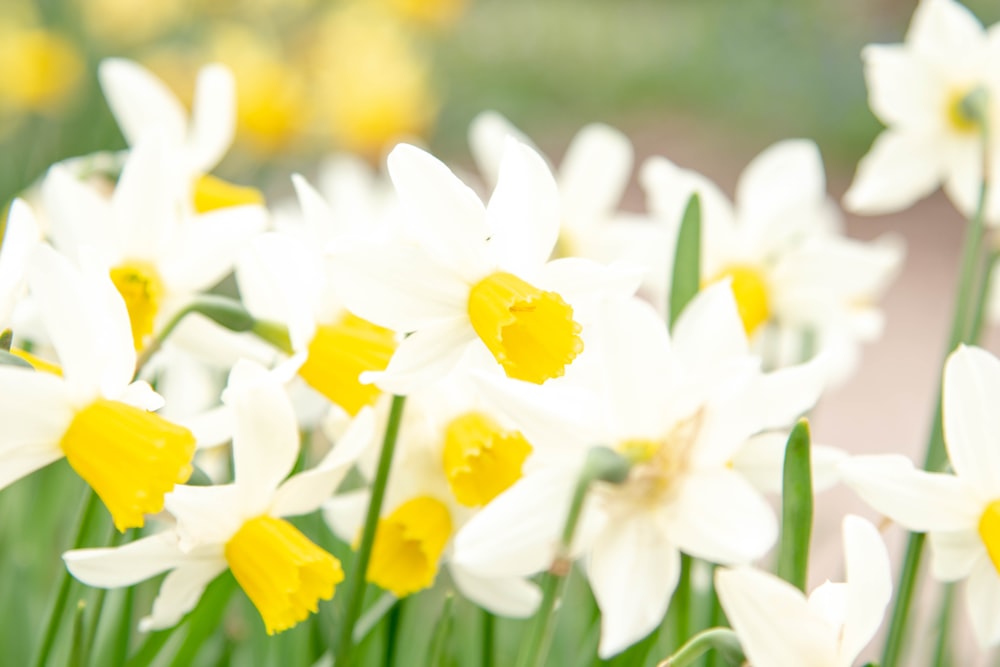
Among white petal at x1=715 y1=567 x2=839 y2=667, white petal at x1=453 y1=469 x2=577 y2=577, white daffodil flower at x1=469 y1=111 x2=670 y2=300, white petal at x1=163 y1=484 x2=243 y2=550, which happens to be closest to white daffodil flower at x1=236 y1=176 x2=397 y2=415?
white petal at x1=163 y1=484 x2=243 y2=550

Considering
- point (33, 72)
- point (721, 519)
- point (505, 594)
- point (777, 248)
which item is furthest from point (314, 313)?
point (33, 72)

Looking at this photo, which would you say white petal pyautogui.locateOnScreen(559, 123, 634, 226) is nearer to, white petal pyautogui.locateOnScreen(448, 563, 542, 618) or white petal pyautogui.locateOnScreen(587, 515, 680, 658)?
white petal pyautogui.locateOnScreen(448, 563, 542, 618)

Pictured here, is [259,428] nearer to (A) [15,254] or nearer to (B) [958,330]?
(A) [15,254]

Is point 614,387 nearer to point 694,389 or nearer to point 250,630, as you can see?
point 694,389

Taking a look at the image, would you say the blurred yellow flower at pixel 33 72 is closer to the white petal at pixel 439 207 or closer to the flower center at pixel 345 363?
the flower center at pixel 345 363

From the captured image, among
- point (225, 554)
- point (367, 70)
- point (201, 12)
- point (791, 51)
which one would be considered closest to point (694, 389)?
point (225, 554)

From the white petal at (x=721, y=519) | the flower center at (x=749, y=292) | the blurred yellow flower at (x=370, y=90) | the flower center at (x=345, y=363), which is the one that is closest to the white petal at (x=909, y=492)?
the white petal at (x=721, y=519)
